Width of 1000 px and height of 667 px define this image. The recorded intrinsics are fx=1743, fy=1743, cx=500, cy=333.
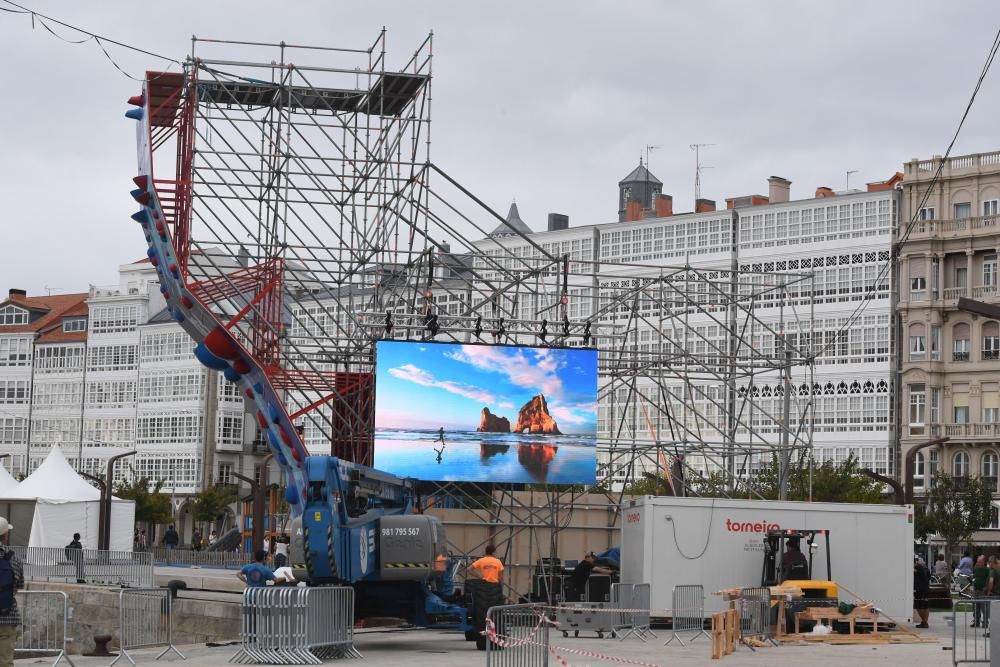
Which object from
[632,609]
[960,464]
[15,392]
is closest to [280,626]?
[632,609]

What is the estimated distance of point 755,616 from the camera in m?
27.4

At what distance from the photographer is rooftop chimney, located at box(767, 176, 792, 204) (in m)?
89.9

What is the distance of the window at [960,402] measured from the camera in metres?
79.5

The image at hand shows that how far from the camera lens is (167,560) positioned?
58844mm

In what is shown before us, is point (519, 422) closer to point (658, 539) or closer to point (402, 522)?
point (658, 539)

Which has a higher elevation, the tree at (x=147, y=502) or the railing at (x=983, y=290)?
the railing at (x=983, y=290)

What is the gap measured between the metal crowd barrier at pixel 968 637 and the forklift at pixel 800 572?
6000 millimetres

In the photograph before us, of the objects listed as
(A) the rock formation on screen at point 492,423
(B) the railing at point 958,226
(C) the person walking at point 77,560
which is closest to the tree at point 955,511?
(B) the railing at point 958,226

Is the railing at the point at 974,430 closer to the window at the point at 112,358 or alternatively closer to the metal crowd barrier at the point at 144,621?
the window at the point at 112,358

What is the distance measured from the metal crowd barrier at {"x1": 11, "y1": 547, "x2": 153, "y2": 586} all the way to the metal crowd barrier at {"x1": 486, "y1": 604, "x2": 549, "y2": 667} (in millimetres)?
19582

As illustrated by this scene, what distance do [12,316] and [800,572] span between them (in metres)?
93.2

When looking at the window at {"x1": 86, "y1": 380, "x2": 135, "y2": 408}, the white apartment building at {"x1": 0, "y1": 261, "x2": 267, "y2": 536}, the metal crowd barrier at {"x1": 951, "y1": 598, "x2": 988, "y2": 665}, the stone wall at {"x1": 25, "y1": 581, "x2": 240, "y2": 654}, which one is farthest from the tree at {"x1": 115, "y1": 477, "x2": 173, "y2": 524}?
the metal crowd barrier at {"x1": 951, "y1": 598, "x2": 988, "y2": 665}

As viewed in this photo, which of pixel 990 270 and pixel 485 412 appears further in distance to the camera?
pixel 990 270

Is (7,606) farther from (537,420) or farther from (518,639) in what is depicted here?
(537,420)
